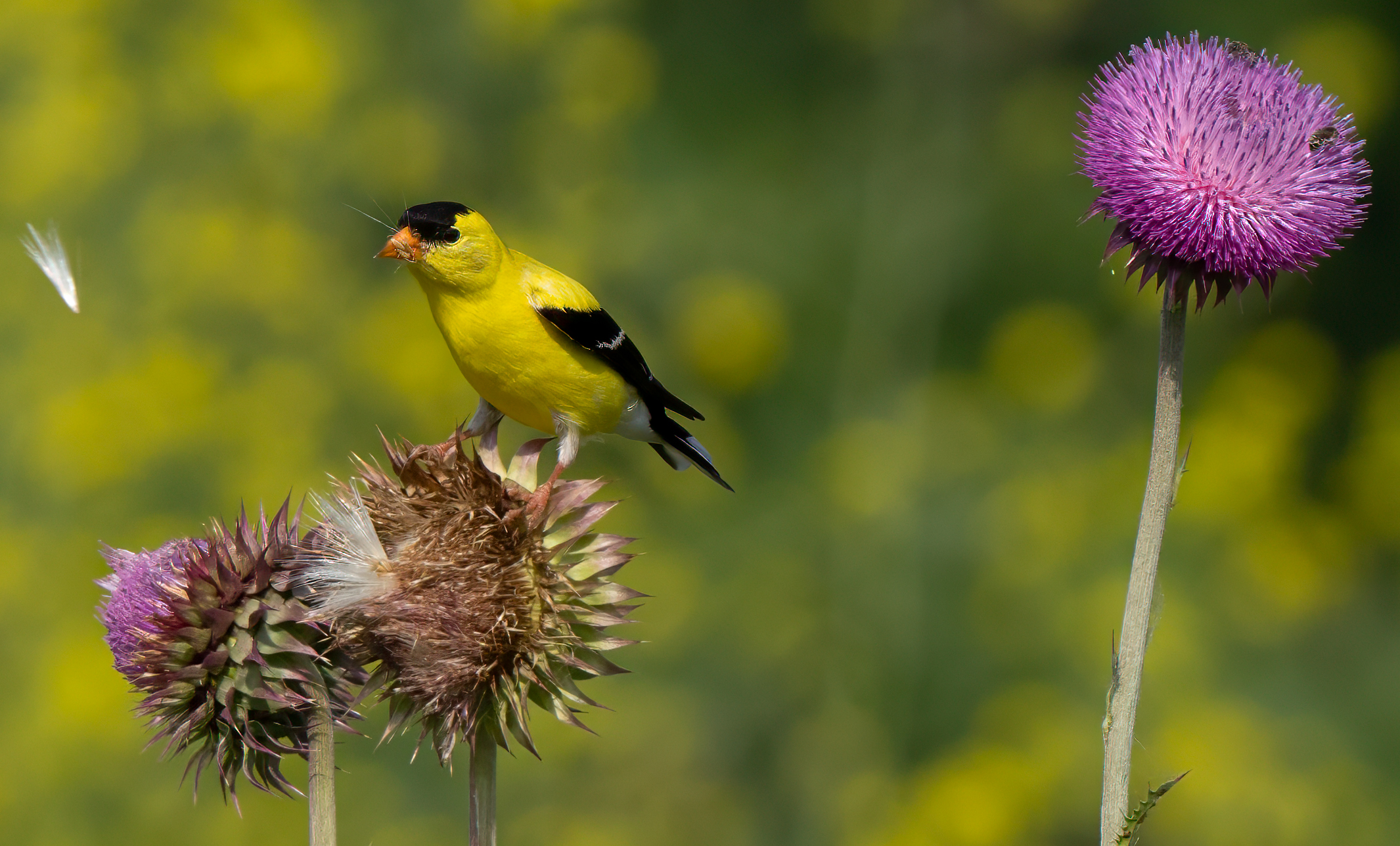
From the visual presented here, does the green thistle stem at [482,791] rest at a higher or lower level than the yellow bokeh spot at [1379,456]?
lower

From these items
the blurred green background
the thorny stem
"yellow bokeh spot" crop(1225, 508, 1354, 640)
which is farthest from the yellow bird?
"yellow bokeh spot" crop(1225, 508, 1354, 640)

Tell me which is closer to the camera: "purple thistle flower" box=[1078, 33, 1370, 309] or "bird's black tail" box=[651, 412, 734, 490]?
"purple thistle flower" box=[1078, 33, 1370, 309]

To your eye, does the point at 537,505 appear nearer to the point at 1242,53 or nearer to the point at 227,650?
the point at 227,650

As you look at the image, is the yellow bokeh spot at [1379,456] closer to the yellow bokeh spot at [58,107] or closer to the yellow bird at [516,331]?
the yellow bird at [516,331]

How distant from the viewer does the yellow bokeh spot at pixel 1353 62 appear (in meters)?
6.14

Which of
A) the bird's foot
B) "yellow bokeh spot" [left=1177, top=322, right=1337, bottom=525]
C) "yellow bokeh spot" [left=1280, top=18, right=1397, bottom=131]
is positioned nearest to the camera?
the bird's foot

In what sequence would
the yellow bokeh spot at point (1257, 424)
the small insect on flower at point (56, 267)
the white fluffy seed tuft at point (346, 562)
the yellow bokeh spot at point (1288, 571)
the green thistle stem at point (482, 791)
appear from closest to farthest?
the small insect on flower at point (56, 267) < the green thistle stem at point (482, 791) < the white fluffy seed tuft at point (346, 562) < the yellow bokeh spot at point (1288, 571) < the yellow bokeh spot at point (1257, 424)

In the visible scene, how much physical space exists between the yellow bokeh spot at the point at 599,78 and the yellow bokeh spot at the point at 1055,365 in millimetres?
2317

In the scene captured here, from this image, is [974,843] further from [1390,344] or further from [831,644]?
[1390,344]

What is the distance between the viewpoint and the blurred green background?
188 inches

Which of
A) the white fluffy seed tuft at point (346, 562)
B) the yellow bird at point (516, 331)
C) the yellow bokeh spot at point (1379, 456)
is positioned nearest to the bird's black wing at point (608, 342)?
the yellow bird at point (516, 331)

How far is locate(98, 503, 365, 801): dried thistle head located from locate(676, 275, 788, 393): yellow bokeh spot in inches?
158

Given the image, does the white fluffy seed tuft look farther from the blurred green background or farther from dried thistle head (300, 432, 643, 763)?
the blurred green background

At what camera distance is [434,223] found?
202 cm
